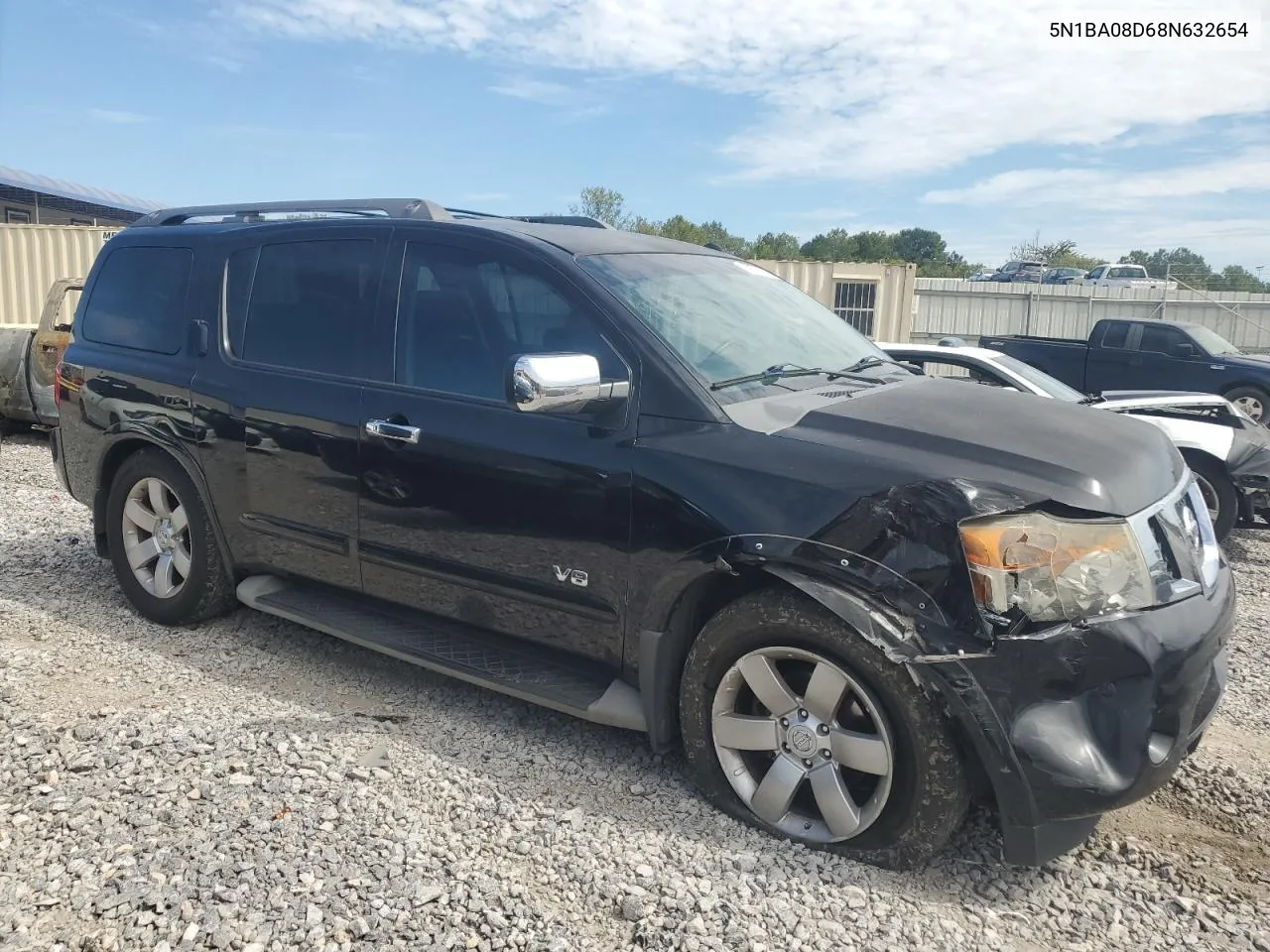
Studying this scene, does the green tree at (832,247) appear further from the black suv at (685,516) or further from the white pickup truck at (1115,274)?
the black suv at (685,516)

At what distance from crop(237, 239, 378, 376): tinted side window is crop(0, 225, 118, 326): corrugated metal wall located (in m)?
14.7

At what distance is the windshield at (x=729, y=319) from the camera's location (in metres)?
3.36

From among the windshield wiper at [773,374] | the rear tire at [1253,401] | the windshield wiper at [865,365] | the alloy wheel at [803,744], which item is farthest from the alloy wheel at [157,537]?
the rear tire at [1253,401]

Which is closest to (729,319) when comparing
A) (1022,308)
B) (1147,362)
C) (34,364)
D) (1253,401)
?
(34,364)

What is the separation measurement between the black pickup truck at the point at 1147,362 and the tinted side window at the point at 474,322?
11.2m

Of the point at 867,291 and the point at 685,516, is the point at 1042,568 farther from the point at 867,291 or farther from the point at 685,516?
the point at 867,291

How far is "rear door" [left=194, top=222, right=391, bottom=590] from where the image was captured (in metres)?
3.96

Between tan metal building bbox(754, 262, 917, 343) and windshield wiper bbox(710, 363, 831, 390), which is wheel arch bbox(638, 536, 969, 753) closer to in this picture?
windshield wiper bbox(710, 363, 831, 390)

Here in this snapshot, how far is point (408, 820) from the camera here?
10.0 feet

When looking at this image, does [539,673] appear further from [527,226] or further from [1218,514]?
[1218,514]

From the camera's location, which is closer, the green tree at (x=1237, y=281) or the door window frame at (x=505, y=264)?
the door window frame at (x=505, y=264)

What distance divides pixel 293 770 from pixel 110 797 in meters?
0.56

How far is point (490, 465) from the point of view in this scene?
3.48m

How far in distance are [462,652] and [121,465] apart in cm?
242
